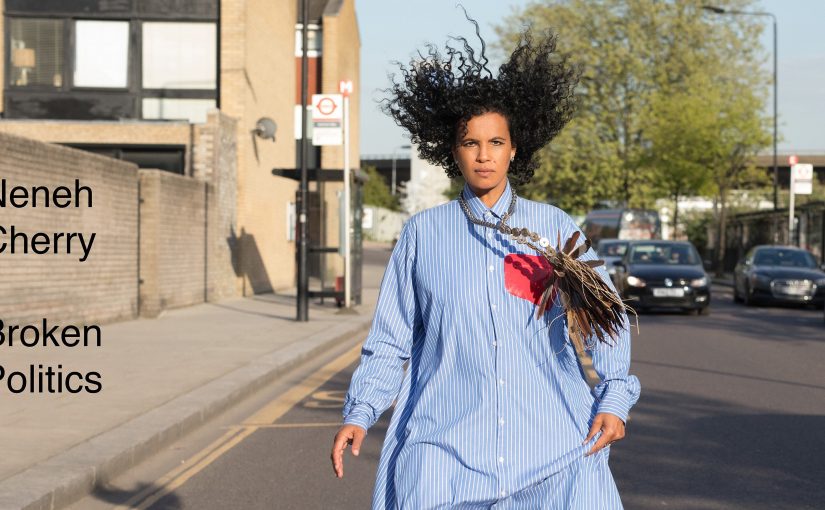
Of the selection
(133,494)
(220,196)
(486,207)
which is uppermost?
(220,196)

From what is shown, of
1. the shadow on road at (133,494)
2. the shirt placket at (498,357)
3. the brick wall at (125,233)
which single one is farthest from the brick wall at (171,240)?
the shirt placket at (498,357)

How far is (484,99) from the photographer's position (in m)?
3.80

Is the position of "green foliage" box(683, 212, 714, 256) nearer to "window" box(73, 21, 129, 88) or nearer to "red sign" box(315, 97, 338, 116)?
"window" box(73, 21, 129, 88)

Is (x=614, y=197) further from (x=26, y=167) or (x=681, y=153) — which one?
(x=26, y=167)

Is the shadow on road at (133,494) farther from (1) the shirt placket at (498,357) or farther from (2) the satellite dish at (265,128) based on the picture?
(2) the satellite dish at (265,128)

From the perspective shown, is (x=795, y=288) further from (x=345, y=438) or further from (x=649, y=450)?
(x=345, y=438)

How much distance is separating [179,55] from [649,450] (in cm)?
2241

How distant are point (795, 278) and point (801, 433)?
723 inches

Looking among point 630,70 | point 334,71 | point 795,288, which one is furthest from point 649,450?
point 630,70

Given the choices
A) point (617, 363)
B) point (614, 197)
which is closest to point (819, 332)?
point (617, 363)

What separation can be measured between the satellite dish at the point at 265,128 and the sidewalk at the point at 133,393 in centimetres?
913

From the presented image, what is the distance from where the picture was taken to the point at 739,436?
360 inches

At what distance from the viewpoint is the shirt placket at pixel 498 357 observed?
332 centimetres

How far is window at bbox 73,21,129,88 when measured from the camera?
2873 cm
